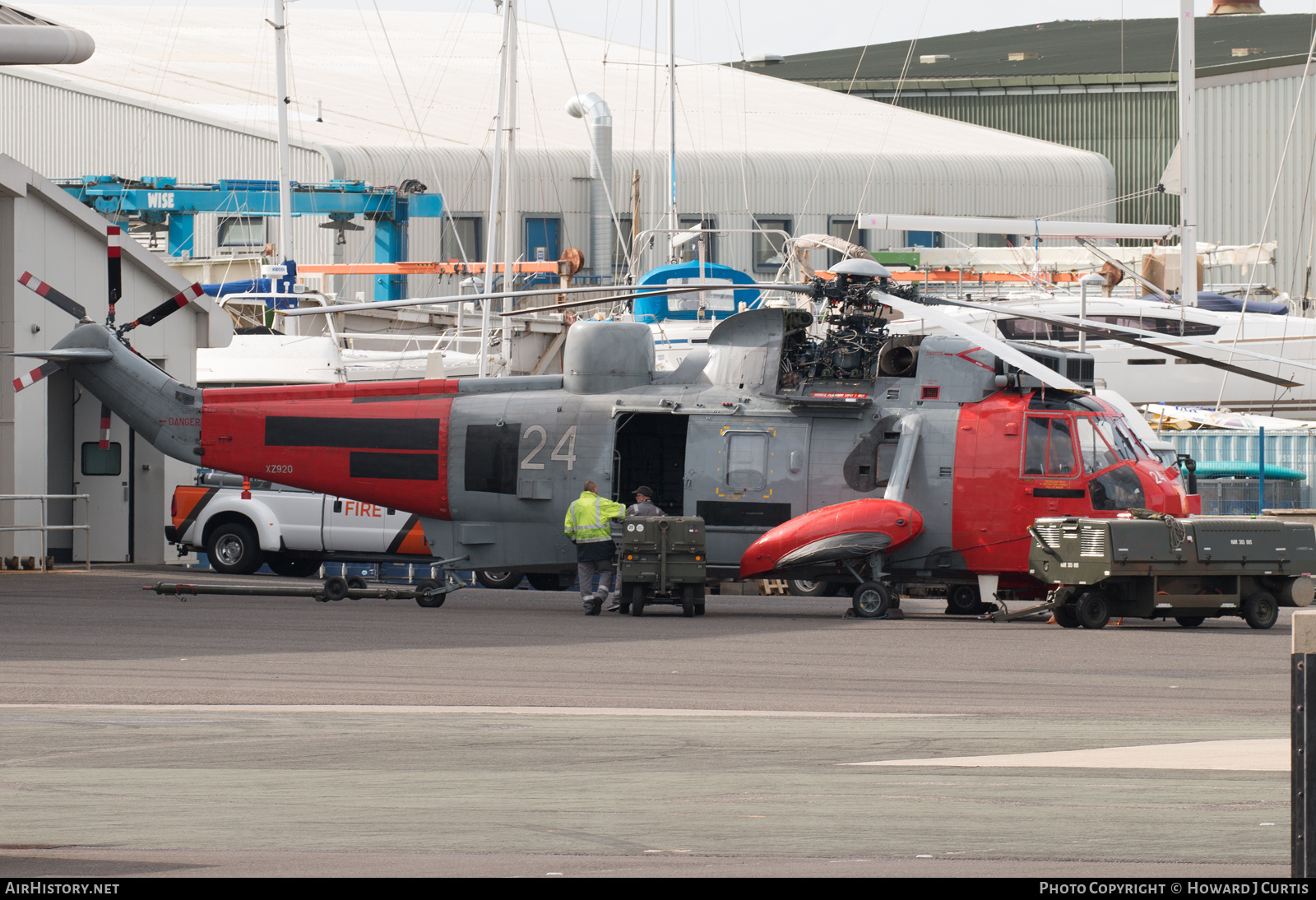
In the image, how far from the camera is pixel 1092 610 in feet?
56.1

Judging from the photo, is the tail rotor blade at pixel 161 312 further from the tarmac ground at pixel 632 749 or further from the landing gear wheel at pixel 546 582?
the landing gear wheel at pixel 546 582

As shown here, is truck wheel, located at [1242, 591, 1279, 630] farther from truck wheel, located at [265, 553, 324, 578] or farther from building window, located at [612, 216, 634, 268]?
building window, located at [612, 216, 634, 268]

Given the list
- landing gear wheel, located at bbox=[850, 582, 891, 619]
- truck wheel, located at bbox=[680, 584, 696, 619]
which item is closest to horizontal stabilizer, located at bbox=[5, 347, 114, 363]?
truck wheel, located at bbox=[680, 584, 696, 619]

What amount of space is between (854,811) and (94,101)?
46458mm

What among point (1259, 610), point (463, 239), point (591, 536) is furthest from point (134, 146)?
point (1259, 610)

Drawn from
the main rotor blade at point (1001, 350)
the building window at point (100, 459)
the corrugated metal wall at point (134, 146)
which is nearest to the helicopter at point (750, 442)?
the main rotor blade at point (1001, 350)

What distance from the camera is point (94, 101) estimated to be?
4775cm

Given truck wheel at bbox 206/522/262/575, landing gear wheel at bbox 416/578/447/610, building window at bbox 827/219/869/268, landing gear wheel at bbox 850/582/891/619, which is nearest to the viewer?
landing gear wheel at bbox 850/582/891/619

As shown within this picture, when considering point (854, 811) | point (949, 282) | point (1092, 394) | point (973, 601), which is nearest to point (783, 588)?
point (973, 601)

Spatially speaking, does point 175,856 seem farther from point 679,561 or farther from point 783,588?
point 783,588

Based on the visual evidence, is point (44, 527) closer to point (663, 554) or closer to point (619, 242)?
point (663, 554)

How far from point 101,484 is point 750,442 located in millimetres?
12455

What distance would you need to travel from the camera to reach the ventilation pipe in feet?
161

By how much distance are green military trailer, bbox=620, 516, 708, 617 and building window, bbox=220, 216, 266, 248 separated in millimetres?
30276
